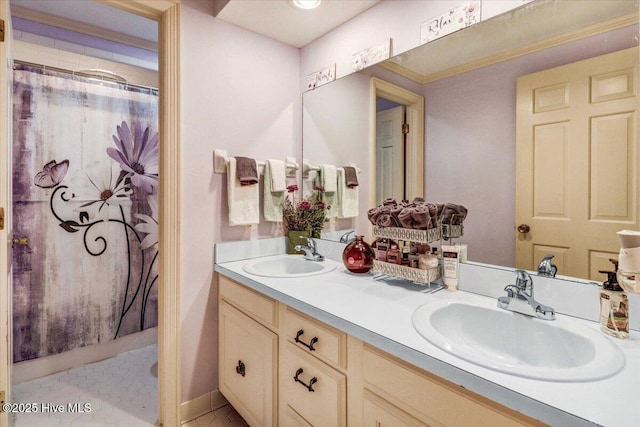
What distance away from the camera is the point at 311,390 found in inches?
41.7

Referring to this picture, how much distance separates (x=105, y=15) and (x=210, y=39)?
104 cm

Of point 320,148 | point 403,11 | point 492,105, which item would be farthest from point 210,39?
point 492,105

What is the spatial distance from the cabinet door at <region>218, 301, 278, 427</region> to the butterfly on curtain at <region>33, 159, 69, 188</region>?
4.54 feet

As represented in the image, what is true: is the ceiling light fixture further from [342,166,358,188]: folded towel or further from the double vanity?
the double vanity

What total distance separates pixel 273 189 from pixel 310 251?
41 centimetres

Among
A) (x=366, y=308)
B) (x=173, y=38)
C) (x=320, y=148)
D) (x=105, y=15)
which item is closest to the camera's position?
(x=366, y=308)

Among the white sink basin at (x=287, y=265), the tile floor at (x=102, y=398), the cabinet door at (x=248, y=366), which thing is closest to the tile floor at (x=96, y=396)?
the tile floor at (x=102, y=398)

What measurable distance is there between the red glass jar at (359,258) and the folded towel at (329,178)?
49 centimetres

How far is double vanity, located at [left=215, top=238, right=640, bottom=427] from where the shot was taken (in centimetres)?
61

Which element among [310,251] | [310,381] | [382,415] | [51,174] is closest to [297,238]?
[310,251]

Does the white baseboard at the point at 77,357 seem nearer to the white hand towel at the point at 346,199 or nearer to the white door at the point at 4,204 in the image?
the white door at the point at 4,204

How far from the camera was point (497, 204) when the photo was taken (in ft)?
3.80

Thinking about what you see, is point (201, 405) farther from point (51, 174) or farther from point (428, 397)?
point (51, 174)

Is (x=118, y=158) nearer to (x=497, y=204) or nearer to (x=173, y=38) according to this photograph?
(x=173, y=38)
